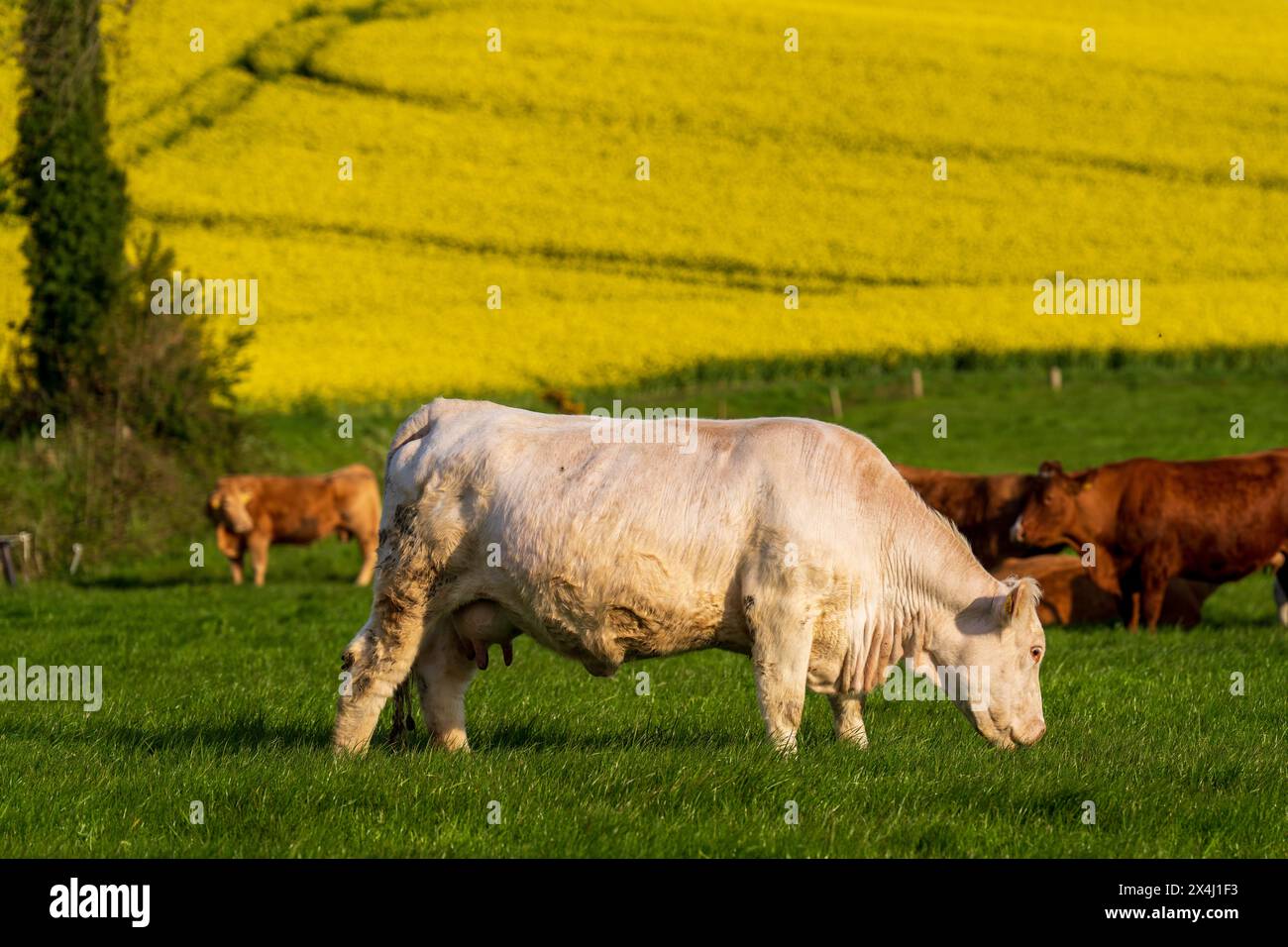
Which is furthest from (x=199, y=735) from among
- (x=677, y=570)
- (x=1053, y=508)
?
(x=1053, y=508)

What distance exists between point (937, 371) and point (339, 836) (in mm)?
30318

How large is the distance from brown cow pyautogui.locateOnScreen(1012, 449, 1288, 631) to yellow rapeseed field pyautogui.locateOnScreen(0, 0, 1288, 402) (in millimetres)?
19072

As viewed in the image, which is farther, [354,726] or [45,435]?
[45,435]

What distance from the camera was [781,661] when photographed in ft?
27.4

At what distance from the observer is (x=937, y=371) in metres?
35.8

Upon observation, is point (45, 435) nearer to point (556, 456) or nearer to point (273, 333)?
point (273, 333)

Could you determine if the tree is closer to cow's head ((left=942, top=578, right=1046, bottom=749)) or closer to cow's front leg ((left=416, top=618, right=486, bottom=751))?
cow's front leg ((left=416, top=618, right=486, bottom=751))

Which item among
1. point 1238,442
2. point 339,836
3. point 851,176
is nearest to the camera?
point 339,836

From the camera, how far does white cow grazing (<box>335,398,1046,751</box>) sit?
8.43 m

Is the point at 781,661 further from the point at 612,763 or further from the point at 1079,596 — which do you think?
the point at 1079,596

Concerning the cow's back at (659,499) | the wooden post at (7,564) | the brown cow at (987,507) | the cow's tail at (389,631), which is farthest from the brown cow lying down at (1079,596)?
the wooden post at (7,564)

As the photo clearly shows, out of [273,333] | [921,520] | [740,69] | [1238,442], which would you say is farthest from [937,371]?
[921,520]

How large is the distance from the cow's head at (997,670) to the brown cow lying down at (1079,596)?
8486 millimetres

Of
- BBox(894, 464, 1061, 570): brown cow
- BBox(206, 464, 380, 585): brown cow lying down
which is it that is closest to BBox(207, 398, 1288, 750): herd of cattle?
BBox(894, 464, 1061, 570): brown cow
